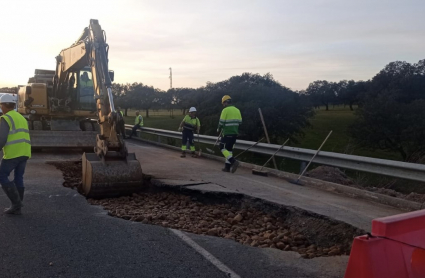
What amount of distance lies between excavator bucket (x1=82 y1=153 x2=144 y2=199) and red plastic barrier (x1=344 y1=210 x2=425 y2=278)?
5432 mm

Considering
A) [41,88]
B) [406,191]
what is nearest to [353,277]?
[406,191]

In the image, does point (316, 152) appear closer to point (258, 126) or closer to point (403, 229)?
point (403, 229)

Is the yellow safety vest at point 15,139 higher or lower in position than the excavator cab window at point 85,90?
lower

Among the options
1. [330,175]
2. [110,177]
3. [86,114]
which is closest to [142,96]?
[86,114]

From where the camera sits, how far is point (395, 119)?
31.5 meters

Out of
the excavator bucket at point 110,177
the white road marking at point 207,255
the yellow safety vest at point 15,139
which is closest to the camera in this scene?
the white road marking at point 207,255

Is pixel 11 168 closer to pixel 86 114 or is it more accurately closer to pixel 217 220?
pixel 217 220

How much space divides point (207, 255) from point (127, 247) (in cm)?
95

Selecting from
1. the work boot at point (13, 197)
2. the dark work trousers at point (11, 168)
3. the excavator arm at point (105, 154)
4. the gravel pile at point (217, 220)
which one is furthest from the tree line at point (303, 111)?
the work boot at point (13, 197)

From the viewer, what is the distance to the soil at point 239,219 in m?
5.66

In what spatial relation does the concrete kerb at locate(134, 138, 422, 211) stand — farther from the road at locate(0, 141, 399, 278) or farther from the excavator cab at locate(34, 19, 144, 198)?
the excavator cab at locate(34, 19, 144, 198)

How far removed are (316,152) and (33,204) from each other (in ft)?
19.7

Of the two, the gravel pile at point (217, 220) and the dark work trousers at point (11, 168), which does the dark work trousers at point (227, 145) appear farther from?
the dark work trousers at point (11, 168)

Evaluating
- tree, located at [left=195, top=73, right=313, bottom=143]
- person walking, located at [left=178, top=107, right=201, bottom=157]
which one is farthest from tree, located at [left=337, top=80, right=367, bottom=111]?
person walking, located at [left=178, top=107, right=201, bottom=157]
